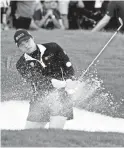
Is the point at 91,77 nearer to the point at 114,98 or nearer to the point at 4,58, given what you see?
the point at 114,98

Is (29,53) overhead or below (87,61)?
overhead

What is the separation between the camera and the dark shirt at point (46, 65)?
8.45 metres

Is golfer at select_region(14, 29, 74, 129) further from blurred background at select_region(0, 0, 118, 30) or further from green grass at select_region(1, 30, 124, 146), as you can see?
blurred background at select_region(0, 0, 118, 30)

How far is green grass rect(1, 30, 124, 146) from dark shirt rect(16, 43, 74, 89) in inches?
35.5

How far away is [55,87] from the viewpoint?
8.56 metres

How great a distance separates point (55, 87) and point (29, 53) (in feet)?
1.80

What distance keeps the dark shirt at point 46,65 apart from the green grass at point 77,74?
901mm

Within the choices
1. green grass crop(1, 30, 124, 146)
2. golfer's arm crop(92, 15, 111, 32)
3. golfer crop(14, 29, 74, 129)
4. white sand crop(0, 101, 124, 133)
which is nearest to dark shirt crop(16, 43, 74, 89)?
golfer crop(14, 29, 74, 129)

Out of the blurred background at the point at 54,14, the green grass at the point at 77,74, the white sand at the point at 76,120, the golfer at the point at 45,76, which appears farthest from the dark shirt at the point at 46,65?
the blurred background at the point at 54,14

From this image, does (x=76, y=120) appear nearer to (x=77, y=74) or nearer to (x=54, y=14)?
(x=77, y=74)

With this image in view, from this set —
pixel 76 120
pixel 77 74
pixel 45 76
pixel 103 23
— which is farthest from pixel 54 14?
pixel 45 76

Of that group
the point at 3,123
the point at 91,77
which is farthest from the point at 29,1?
the point at 3,123

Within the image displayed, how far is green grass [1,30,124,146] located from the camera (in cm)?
748

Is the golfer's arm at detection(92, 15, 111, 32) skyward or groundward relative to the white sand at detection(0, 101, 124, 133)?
skyward
